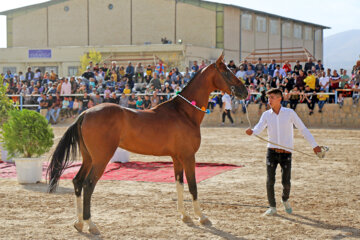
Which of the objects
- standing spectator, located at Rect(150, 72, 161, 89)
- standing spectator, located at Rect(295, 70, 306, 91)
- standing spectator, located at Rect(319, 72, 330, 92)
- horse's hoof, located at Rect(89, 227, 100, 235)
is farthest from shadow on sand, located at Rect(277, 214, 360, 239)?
standing spectator, located at Rect(150, 72, 161, 89)

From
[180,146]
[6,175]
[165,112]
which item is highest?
[165,112]

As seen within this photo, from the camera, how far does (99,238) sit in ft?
18.3

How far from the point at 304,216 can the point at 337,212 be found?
518 millimetres

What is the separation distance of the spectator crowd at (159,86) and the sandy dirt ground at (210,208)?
1037 centimetres

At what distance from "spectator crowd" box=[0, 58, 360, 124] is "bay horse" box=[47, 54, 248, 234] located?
1256 cm

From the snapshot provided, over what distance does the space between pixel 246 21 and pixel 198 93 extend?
36052mm

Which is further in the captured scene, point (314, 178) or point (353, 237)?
point (314, 178)

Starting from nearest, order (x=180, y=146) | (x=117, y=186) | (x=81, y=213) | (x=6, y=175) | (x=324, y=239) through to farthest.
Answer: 1. (x=324, y=239)
2. (x=81, y=213)
3. (x=180, y=146)
4. (x=117, y=186)
5. (x=6, y=175)

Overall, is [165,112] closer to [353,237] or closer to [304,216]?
[304,216]

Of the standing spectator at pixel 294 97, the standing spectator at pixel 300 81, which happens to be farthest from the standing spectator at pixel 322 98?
the standing spectator at pixel 294 97

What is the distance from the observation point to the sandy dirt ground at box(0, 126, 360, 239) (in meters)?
5.75

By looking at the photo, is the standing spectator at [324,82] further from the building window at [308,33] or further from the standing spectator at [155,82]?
the building window at [308,33]

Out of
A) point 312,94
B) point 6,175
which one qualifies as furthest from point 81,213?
point 312,94

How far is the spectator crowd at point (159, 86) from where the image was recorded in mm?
20969
